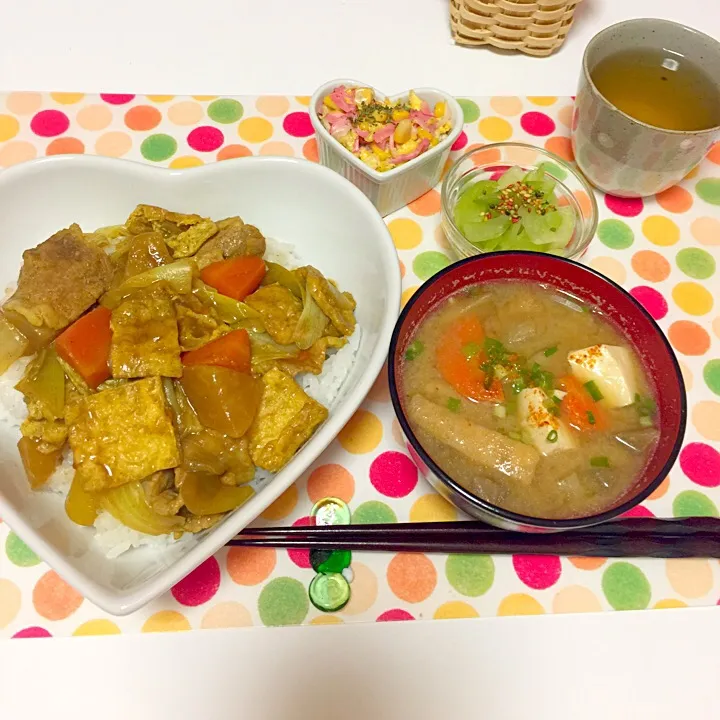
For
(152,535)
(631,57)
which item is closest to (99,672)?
(152,535)

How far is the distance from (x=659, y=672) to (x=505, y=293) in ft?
3.79

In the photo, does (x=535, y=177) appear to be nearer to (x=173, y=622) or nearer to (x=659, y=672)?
(x=659, y=672)

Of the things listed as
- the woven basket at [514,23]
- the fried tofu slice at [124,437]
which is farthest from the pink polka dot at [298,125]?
the fried tofu slice at [124,437]

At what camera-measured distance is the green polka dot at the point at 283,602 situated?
1624mm

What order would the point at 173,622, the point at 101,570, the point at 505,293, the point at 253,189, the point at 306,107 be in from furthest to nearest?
the point at 306,107 → the point at 253,189 → the point at 505,293 → the point at 173,622 → the point at 101,570

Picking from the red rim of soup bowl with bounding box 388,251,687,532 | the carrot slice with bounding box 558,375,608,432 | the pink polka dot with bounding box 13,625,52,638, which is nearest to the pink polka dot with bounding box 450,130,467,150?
the red rim of soup bowl with bounding box 388,251,687,532

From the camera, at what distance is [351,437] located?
74.3 inches

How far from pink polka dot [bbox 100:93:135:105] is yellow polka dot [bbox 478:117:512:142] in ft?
4.89

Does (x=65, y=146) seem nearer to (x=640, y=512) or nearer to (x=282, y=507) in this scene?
(x=282, y=507)

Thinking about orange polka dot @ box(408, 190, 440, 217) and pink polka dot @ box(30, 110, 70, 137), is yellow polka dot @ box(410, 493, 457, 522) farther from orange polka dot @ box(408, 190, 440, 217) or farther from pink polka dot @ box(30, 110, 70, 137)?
pink polka dot @ box(30, 110, 70, 137)

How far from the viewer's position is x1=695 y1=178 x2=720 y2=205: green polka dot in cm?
246

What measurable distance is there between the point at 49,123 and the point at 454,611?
2.37 meters

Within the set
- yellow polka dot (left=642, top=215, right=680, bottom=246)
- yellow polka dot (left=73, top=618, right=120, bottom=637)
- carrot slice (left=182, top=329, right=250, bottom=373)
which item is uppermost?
carrot slice (left=182, top=329, right=250, bottom=373)

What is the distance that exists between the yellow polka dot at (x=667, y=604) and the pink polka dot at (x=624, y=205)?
146cm
